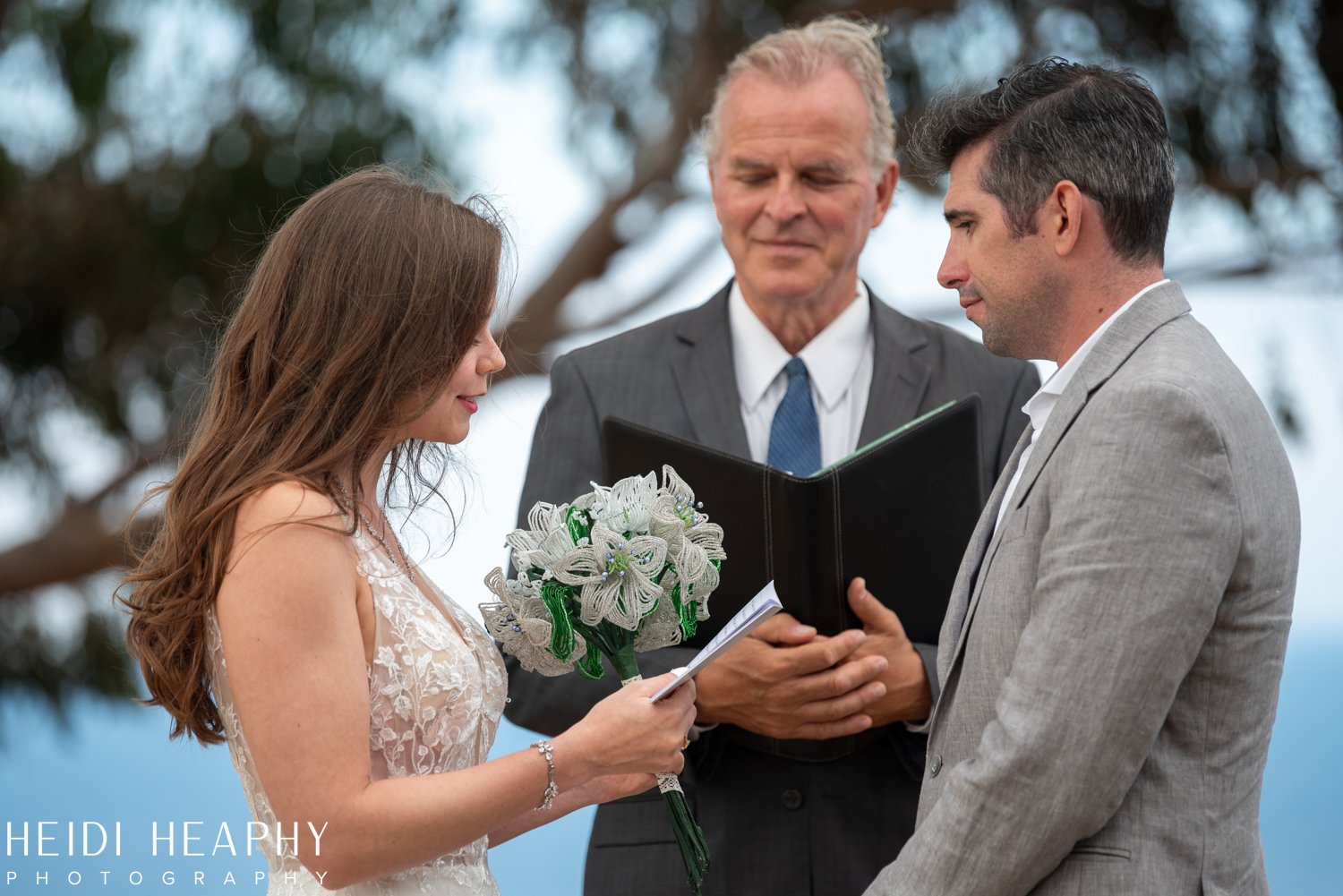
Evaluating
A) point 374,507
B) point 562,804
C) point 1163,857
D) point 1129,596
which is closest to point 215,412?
point 374,507

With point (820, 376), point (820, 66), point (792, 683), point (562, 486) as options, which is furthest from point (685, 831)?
point (820, 66)

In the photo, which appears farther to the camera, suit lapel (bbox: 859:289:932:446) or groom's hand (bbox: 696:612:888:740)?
suit lapel (bbox: 859:289:932:446)

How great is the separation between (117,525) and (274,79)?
1599 mm

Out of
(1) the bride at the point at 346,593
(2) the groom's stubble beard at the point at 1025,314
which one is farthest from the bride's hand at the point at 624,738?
(2) the groom's stubble beard at the point at 1025,314

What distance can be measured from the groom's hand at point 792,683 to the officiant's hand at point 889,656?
2 centimetres

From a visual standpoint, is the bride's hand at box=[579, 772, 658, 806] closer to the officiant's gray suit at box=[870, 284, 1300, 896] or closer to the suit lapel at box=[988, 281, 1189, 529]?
the officiant's gray suit at box=[870, 284, 1300, 896]

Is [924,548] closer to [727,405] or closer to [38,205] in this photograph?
[727,405]

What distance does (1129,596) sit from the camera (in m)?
1.67

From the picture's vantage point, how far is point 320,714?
179 centimetres

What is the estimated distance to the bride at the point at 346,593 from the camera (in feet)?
5.92

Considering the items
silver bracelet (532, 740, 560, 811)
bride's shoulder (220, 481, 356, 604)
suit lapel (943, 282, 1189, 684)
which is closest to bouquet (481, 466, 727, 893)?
silver bracelet (532, 740, 560, 811)

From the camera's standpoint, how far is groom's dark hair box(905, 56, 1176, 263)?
6.35 feet

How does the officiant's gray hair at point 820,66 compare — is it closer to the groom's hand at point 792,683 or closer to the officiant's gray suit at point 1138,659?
the groom's hand at point 792,683

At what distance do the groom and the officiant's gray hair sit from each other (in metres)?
1.08
